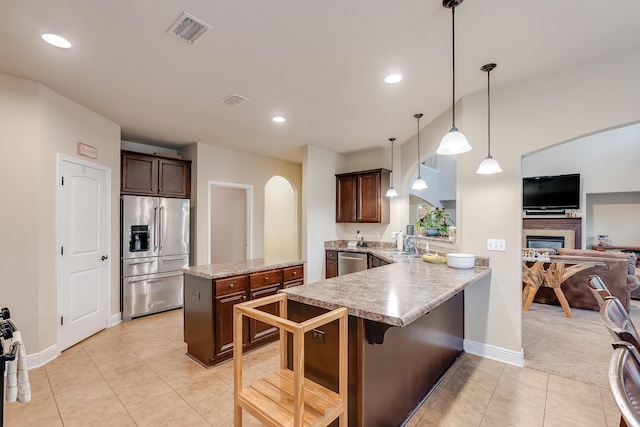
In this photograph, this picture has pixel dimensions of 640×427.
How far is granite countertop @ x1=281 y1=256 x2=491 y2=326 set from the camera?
1.47 metres

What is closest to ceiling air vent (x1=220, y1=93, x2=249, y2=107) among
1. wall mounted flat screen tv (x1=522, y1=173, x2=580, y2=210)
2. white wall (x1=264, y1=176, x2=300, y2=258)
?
white wall (x1=264, y1=176, x2=300, y2=258)

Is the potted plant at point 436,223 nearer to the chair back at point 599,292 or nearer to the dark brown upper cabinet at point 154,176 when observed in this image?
the chair back at point 599,292

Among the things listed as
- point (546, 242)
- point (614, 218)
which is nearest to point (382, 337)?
point (546, 242)

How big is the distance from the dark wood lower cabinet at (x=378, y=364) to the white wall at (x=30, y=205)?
2680 mm

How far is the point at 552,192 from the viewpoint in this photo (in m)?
7.01

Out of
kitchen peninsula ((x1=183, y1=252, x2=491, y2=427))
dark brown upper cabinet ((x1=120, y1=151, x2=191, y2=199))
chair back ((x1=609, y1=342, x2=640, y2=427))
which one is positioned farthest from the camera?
dark brown upper cabinet ((x1=120, y1=151, x2=191, y2=199))

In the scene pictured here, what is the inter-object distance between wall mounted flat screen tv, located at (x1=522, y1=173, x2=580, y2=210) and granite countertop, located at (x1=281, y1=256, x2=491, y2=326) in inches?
234

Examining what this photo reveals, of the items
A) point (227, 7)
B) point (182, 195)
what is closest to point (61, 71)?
point (227, 7)

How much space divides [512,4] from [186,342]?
3937 millimetres

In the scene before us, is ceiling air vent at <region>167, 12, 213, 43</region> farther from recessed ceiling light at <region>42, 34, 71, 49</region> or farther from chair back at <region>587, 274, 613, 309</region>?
chair back at <region>587, 274, 613, 309</region>

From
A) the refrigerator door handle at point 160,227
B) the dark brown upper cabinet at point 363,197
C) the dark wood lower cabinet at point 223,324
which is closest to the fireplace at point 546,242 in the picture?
the dark brown upper cabinet at point 363,197

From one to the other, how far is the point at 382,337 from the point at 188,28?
7.72 ft

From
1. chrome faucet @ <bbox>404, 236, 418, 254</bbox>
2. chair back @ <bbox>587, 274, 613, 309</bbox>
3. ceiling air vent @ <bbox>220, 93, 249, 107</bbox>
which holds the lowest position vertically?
chrome faucet @ <bbox>404, 236, 418, 254</bbox>

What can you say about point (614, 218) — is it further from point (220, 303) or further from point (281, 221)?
point (220, 303)
